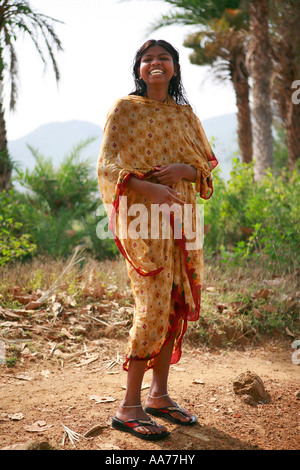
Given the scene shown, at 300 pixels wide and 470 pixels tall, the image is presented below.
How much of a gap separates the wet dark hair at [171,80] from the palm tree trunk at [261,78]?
7026mm

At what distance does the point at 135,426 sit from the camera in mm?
2365

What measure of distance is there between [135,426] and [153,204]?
1155 mm

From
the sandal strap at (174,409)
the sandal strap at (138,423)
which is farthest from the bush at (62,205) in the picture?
the sandal strap at (138,423)

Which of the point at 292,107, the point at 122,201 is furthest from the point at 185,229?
the point at 292,107

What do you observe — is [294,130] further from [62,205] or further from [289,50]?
[62,205]

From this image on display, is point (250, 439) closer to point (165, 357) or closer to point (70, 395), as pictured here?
point (165, 357)

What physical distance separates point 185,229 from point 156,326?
54 centimetres

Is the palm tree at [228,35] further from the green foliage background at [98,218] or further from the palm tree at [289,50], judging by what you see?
the green foliage background at [98,218]

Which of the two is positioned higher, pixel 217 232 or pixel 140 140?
pixel 140 140

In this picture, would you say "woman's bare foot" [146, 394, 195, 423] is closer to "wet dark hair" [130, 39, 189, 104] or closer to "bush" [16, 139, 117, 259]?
"wet dark hair" [130, 39, 189, 104]

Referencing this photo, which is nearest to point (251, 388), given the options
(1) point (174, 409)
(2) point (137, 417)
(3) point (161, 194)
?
(1) point (174, 409)
